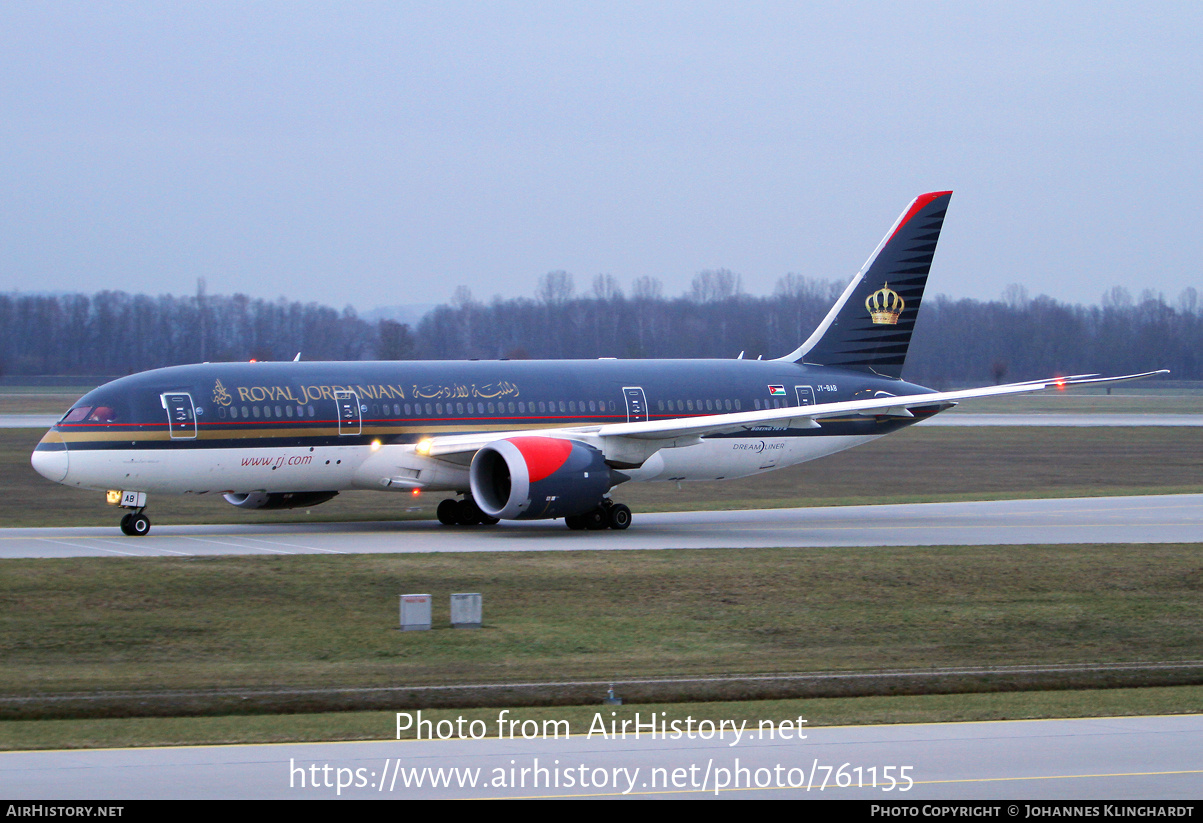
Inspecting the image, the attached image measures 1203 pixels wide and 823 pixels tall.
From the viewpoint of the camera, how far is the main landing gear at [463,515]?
34.8 m

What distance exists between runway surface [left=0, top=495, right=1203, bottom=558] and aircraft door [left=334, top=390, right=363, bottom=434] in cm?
235

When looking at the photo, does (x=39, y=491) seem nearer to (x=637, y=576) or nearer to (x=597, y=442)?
(x=597, y=442)

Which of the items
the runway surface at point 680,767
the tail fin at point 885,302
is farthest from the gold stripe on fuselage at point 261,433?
the runway surface at point 680,767

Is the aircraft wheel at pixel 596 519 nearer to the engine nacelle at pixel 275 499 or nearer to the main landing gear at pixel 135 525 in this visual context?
the engine nacelle at pixel 275 499

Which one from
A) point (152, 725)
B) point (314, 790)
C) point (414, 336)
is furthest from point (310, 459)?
point (414, 336)

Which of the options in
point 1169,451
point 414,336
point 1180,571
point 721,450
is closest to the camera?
point 1180,571

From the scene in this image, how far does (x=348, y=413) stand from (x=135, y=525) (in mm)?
5162

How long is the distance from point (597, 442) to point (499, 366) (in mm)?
3619

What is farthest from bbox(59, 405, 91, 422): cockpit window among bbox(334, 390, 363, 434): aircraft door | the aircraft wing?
the aircraft wing

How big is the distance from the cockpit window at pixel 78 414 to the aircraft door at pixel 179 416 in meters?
1.52

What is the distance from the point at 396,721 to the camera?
47.8 feet

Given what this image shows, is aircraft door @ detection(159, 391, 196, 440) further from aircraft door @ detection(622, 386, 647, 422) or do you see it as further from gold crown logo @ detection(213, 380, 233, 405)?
aircraft door @ detection(622, 386, 647, 422)

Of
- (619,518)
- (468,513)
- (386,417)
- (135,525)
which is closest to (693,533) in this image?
(619,518)

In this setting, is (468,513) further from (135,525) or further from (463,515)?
(135,525)
